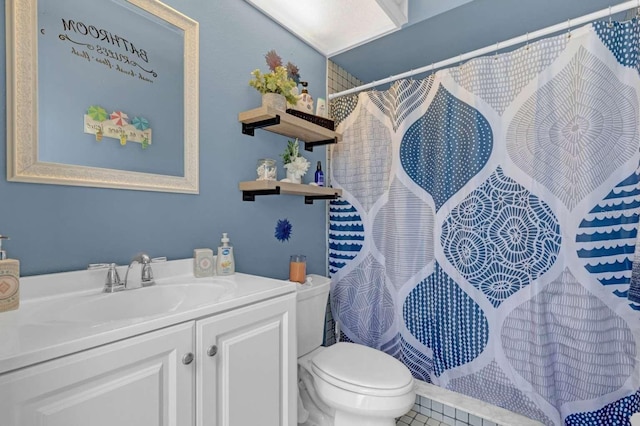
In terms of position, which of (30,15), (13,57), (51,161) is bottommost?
(51,161)

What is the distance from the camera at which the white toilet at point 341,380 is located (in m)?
1.25

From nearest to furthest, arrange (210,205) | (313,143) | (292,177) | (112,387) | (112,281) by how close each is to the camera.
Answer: (112,387) → (112,281) → (210,205) → (292,177) → (313,143)

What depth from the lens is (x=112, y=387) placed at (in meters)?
0.68

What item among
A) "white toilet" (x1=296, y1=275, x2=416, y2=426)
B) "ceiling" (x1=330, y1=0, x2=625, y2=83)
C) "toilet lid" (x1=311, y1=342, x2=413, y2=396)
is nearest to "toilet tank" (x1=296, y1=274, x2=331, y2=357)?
"white toilet" (x1=296, y1=275, x2=416, y2=426)

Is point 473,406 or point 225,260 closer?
point 225,260

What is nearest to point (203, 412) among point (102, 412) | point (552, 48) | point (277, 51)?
point (102, 412)

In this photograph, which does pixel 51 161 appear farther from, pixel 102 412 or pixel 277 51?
pixel 277 51

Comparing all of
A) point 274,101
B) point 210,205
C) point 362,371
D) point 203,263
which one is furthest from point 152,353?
point 274,101

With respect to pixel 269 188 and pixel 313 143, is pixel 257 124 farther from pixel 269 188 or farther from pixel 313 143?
pixel 313 143

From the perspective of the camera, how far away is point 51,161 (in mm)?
972

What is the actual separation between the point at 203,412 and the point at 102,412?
26 cm

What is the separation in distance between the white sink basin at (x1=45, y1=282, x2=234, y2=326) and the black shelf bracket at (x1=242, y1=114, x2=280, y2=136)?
2.58ft

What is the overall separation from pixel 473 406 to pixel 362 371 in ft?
2.33

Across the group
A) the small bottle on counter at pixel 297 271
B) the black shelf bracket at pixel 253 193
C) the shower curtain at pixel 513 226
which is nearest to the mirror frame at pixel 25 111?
the black shelf bracket at pixel 253 193
